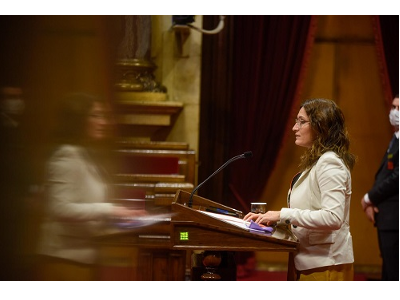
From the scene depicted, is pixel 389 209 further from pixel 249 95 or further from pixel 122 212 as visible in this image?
pixel 122 212

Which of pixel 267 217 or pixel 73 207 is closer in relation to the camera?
pixel 73 207

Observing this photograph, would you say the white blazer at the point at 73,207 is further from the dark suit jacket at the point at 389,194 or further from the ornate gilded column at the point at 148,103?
the ornate gilded column at the point at 148,103

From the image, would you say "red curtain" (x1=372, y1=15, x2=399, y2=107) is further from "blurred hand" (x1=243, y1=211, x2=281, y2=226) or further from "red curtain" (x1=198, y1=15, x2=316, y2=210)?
"blurred hand" (x1=243, y1=211, x2=281, y2=226)

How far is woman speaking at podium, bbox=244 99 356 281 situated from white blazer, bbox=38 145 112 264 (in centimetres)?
182

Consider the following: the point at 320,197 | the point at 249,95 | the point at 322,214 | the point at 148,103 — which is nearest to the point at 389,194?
the point at 249,95

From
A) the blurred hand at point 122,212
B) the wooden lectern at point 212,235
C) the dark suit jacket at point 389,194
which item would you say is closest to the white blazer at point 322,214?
the wooden lectern at point 212,235

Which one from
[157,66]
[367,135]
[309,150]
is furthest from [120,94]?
[367,135]

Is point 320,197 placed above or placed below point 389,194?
below

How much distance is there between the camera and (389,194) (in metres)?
4.54

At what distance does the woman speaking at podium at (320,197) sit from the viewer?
2250 millimetres

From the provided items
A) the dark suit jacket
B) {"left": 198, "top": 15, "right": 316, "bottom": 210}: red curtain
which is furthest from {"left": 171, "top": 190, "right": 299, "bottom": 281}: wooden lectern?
{"left": 198, "top": 15, "right": 316, "bottom": 210}: red curtain

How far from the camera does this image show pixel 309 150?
2408 mm

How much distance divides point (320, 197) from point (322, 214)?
4.9 inches

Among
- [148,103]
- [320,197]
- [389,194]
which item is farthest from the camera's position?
[148,103]
